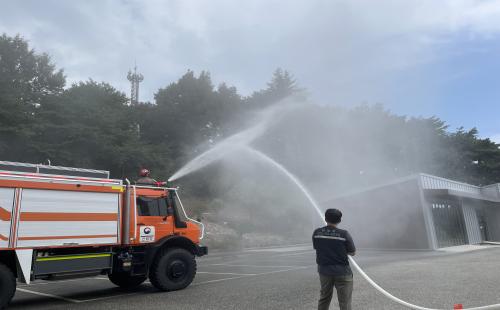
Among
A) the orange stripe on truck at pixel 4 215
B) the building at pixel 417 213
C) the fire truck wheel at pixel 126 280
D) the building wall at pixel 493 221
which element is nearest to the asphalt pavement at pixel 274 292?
the fire truck wheel at pixel 126 280

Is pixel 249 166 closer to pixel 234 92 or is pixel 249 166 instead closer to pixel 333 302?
pixel 234 92

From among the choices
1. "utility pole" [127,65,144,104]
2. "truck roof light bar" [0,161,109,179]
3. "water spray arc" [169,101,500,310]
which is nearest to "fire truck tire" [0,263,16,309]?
"truck roof light bar" [0,161,109,179]

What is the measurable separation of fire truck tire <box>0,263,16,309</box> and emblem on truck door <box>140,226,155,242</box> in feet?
8.99

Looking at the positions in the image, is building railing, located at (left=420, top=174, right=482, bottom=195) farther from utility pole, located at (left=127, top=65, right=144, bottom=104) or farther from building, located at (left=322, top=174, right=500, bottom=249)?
utility pole, located at (left=127, top=65, right=144, bottom=104)

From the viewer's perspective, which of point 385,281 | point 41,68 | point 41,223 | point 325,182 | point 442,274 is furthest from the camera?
point 325,182

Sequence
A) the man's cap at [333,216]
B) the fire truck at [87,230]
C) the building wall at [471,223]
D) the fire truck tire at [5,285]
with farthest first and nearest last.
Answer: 1. the building wall at [471,223]
2. the fire truck at [87,230]
3. the fire truck tire at [5,285]
4. the man's cap at [333,216]

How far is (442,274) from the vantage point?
10625mm

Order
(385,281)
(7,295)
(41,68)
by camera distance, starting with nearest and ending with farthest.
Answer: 1. (7,295)
2. (385,281)
3. (41,68)

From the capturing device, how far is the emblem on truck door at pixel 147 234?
9.49m

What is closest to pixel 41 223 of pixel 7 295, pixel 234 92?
pixel 7 295

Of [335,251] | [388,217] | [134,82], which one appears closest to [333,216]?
[335,251]

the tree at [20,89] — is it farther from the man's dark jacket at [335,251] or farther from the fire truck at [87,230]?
the man's dark jacket at [335,251]

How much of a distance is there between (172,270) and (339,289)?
17.7ft

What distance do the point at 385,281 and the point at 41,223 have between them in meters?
7.88
